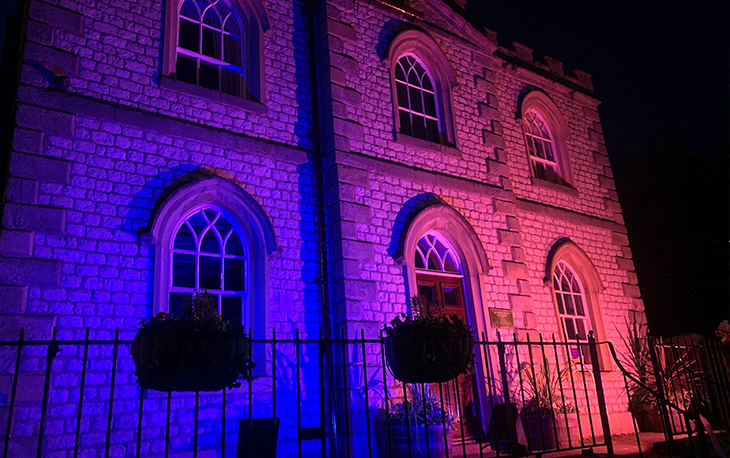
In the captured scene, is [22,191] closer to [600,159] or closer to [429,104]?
[429,104]

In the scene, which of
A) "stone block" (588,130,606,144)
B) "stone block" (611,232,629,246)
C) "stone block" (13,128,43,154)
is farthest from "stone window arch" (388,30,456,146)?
"stone block" (13,128,43,154)

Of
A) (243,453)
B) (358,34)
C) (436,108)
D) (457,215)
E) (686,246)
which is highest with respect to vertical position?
(358,34)

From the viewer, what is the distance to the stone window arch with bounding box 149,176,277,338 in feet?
23.4

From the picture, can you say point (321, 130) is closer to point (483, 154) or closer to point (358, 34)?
point (358, 34)

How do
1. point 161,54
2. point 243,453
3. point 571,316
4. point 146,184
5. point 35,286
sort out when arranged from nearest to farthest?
point 243,453
point 35,286
point 146,184
point 161,54
point 571,316

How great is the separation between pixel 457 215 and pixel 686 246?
39.1ft

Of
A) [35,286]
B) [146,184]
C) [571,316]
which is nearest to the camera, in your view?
[35,286]

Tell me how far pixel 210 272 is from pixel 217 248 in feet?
1.18

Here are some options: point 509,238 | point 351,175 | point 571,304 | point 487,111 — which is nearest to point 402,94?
point 487,111

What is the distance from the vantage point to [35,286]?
19.9ft

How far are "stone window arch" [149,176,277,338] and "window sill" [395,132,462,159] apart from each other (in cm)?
310

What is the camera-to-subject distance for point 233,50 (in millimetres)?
8867

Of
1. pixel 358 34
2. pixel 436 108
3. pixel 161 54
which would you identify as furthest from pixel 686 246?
pixel 161 54

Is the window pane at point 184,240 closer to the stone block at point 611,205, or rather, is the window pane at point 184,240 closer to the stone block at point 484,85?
the stone block at point 484,85
